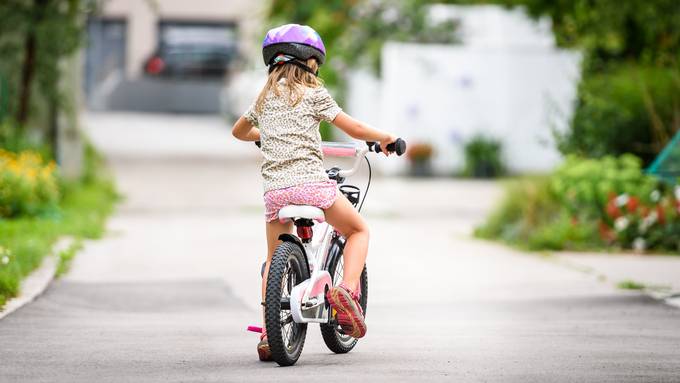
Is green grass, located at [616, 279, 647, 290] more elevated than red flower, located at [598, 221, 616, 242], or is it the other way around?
green grass, located at [616, 279, 647, 290]

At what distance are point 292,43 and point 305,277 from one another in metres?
1.18

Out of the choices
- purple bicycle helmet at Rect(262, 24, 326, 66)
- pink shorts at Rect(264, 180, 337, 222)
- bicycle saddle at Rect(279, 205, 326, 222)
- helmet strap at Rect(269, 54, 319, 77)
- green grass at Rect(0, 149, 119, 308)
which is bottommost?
green grass at Rect(0, 149, 119, 308)

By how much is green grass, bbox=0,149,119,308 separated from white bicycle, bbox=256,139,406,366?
9.23 feet

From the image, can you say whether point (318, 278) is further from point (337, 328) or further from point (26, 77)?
point (26, 77)

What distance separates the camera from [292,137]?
702 cm

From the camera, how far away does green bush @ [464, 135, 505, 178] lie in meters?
23.0

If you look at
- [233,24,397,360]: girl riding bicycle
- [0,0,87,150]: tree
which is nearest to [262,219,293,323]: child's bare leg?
[233,24,397,360]: girl riding bicycle

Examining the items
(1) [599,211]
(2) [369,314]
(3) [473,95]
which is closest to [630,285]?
(2) [369,314]

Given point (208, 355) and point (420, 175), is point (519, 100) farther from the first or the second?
point (208, 355)

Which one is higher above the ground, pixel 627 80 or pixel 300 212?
pixel 300 212

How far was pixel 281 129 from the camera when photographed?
7.04 metres

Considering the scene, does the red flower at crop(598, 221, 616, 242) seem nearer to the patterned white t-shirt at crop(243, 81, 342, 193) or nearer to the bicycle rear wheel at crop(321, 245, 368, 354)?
the bicycle rear wheel at crop(321, 245, 368, 354)

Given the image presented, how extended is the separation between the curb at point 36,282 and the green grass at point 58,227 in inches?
1.9

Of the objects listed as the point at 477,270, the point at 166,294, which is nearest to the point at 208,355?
the point at 166,294
